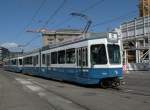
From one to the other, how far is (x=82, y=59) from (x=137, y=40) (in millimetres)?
42222

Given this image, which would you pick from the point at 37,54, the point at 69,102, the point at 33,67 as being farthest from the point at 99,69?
the point at 33,67

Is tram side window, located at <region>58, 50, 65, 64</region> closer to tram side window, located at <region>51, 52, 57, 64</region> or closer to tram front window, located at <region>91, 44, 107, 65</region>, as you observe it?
tram side window, located at <region>51, 52, 57, 64</region>

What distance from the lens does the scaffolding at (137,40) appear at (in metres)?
58.5

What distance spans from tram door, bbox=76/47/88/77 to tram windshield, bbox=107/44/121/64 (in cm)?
145

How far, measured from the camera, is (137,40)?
61.6 metres

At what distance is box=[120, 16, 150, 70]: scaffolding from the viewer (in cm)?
5853

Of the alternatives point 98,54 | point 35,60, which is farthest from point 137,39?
point 98,54

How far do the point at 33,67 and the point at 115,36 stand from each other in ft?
66.7

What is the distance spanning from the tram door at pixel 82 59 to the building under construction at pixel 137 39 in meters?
34.4

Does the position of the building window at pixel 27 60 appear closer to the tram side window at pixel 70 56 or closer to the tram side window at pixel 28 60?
the tram side window at pixel 28 60

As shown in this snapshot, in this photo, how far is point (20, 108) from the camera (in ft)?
39.5

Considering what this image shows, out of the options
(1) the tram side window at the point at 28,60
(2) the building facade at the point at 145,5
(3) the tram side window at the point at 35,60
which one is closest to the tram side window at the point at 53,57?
(3) the tram side window at the point at 35,60

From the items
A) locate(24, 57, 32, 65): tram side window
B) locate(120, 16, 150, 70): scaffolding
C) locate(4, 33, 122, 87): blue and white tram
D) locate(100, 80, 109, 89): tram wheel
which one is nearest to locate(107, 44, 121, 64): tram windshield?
locate(4, 33, 122, 87): blue and white tram

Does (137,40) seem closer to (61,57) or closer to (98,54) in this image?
(61,57)
